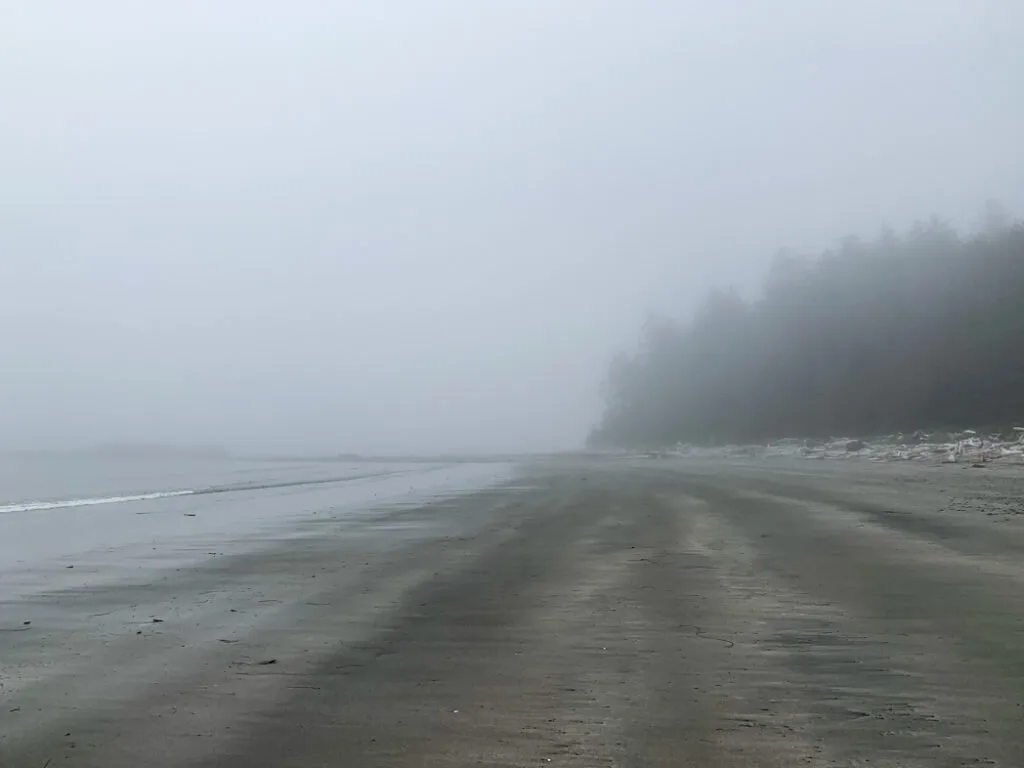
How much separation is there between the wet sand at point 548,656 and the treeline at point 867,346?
41.9 metres

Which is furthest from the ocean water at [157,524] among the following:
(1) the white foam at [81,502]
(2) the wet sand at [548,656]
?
(2) the wet sand at [548,656]

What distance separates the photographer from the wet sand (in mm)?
4777

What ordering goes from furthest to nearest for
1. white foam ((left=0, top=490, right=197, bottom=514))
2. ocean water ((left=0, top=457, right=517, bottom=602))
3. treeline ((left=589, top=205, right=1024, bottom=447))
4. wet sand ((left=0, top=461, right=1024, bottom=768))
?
treeline ((left=589, top=205, right=1024, bottom=447)) < white foam ((left=0, top=490, right=197, bottom=514)) < ocean water ((left=0, top=457, right=517, bottom=602)) < wet sand ((left=0, top=461, right=1024, bottom=768))

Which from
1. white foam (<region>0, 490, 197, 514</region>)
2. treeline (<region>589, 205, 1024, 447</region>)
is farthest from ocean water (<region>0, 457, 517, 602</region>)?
treeline (<region>589, 205, 1024, 447</region>)

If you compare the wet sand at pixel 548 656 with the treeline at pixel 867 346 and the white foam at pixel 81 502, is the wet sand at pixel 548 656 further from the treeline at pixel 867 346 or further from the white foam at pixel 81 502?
the treeline at pixel 867 346

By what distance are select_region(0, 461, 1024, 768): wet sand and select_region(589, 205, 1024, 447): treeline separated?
41.9m

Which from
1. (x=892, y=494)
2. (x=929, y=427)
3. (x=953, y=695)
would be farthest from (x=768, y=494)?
(x=929, y=427)

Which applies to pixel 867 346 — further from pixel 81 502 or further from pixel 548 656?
pixel 548 656

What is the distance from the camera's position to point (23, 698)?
5.94 metres

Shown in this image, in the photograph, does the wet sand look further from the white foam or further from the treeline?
the treeline

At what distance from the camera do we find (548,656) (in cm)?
662

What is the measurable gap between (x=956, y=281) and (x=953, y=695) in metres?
63.3

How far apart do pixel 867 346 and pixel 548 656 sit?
2634 inches

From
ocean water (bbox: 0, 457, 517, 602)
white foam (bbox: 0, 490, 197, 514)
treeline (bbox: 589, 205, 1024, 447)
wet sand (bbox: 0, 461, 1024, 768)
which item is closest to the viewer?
wet sand (bbox: 0, 461, 1024, 768)
